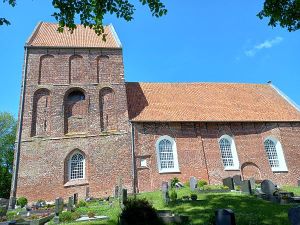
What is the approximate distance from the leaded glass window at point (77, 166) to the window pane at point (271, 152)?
13470mm

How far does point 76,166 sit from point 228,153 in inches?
421

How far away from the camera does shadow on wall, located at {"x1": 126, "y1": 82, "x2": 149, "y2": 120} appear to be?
847 inches

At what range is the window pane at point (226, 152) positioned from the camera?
69.4 feet

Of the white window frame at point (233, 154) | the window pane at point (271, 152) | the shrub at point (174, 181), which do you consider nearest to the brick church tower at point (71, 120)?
the shrub at point (174, 181)

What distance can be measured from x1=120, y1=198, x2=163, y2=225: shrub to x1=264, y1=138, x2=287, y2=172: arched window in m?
15.8

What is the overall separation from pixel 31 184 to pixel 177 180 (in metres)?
9.01

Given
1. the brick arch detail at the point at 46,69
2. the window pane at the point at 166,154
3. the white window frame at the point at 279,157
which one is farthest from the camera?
the white window frame at the point at 279,157

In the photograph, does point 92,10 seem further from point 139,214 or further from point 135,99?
point 135,99

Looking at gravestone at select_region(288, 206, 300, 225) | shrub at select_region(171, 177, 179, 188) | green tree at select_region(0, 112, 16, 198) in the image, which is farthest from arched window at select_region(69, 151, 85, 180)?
green tree at select_region(0, 112, 16, 198)

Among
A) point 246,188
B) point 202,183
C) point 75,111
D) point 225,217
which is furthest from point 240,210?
point 75,111

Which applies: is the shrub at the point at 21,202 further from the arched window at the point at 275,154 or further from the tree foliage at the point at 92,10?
the arched window at the point at 275,154

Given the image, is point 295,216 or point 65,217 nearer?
point 295,216

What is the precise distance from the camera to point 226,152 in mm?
21500

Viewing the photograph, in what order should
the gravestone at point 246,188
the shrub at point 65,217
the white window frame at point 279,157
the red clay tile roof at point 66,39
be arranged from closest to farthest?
1. the shrub at point 65,217
2. the gravestone at point 246,188
3. the white window frame at point 279,157
4. the red clay tile roof at point 66,39
